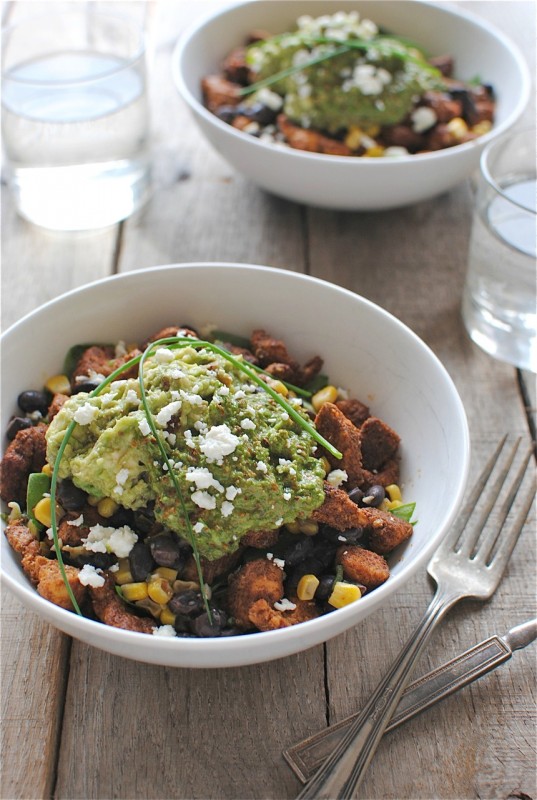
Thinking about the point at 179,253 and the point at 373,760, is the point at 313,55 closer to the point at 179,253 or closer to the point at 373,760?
the point at 179,253

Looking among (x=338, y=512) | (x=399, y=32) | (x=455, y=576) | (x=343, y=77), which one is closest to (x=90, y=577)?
(x=338, y=512)

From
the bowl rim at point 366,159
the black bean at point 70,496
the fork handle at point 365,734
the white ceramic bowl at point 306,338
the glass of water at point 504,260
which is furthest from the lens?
the bowl rim at point 366,159

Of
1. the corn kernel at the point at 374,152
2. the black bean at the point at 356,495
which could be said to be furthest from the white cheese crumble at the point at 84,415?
the corn kernel at the point at 374,152

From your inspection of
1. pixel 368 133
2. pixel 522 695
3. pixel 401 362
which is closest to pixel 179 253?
pixel 368 133

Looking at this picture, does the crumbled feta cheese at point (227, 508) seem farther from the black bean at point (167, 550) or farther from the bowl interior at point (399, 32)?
the bowl interior at point (399, 32)

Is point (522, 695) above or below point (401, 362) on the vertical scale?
below

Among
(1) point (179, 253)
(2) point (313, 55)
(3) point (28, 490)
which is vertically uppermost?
(2) point (313, 55)

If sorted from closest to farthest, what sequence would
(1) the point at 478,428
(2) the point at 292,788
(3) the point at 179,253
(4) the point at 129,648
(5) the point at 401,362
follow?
(4) the point at 129,648 < (2) the point at 292,788 < (5) the point at 401,362 < (1) the point at 478,428 < (3) the point at 179,253
